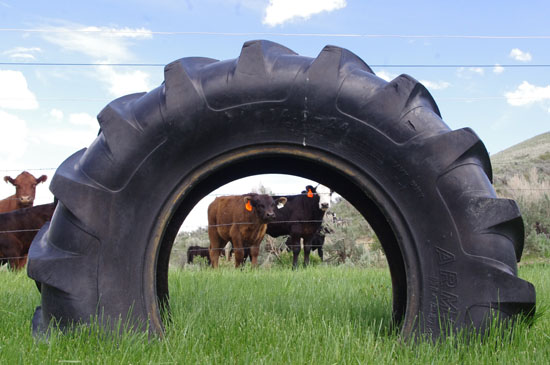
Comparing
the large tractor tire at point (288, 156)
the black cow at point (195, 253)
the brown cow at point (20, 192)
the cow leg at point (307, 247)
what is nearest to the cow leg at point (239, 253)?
the cow leg at point (307, 247)

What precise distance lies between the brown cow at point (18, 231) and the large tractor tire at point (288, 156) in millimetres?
8827

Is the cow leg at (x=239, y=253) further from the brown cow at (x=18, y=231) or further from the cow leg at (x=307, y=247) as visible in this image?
the brown cow at (x=18, y=231)

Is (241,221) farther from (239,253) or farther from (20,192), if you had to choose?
(20,192)

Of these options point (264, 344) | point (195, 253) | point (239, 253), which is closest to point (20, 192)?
point (195, 253)

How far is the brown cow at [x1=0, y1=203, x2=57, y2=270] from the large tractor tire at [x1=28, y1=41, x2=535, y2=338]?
883cm

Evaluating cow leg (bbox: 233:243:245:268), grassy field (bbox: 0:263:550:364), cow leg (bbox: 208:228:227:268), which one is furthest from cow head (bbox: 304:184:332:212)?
grassy field (bbox: 0:263:550:364)

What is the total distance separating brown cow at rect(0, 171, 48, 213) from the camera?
13.2m

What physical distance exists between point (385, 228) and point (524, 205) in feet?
38.0

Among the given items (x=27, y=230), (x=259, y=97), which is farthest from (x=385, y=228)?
(x=27, y=230)

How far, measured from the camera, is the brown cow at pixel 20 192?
1323 centimetres

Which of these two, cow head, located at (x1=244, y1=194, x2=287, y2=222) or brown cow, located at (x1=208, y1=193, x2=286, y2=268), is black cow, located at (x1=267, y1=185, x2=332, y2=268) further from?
cow head, located at (x1=244, y1=194, x2=287, y2=222)

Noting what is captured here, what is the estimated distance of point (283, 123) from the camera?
2.44 m

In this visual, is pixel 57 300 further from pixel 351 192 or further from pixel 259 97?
pixel 351 192

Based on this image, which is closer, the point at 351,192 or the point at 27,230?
the point at 351,192
